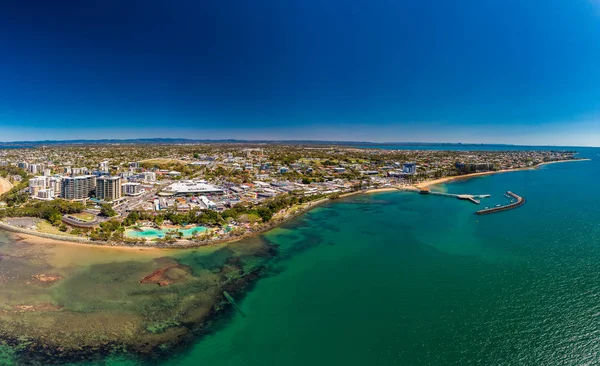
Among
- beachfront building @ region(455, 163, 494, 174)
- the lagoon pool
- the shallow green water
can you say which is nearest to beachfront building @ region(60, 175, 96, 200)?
the lagoon pool

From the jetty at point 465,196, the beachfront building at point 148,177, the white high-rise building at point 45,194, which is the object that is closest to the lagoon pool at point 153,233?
the white high-rise building at point 45,194

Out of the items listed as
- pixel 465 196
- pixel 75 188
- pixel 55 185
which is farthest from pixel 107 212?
pixel 465 196

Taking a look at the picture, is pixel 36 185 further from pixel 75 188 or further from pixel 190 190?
pixel 190 190

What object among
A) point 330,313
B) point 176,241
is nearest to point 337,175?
point 176,241

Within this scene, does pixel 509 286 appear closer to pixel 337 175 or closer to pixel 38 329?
pixel 38 329

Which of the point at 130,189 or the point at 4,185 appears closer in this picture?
the point at 130,189

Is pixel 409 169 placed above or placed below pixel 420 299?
above
